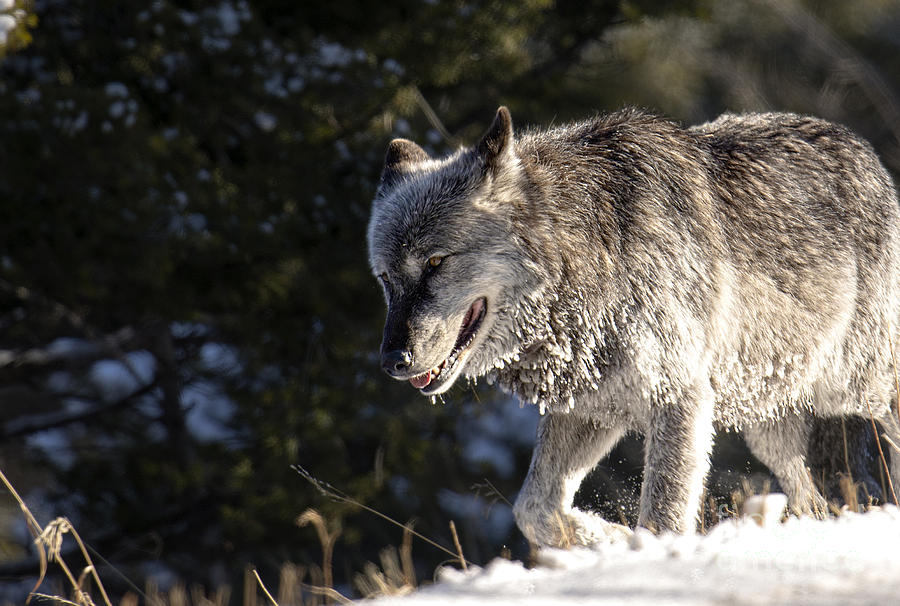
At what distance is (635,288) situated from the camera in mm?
3826

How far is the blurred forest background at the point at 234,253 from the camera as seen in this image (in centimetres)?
847

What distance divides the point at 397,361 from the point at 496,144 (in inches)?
41.8

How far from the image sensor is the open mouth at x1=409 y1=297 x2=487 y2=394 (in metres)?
3.77

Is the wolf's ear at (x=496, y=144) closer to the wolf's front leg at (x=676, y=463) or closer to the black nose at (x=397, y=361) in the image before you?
the black nose at (x=397, y=361)

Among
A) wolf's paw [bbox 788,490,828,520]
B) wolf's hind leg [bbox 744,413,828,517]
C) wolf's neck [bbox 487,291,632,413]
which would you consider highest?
wolf's neck [bbox 487,291,632,413]

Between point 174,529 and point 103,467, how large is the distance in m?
1.09

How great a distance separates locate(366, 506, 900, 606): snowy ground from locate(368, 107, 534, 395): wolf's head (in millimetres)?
1259

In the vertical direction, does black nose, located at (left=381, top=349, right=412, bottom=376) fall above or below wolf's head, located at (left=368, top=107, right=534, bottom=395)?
below

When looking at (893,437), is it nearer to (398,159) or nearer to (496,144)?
(496,144)

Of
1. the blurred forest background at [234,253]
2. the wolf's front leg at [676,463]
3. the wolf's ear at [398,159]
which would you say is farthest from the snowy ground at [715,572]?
the blurred forest background at [234,253]

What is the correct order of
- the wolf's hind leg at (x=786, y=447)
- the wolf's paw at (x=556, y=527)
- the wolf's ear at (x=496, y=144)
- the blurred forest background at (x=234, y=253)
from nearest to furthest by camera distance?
the wolf's ear at (x=496, y=144) < the wolf's paw at (x=556, y=527) < the wolf's hind leg at (x=786, y=447) < the blurred forest background at (x=234, y=253)

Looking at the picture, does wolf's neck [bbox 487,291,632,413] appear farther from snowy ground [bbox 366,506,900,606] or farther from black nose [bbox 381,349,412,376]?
snowy ground [bbox 366,506,900,606]

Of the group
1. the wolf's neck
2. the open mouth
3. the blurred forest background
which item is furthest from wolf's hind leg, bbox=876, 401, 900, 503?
the blurred forest background

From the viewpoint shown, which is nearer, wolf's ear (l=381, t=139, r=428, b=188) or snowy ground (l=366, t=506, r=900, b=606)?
snowy ground (l=366, t=506, r=900, b=606)
